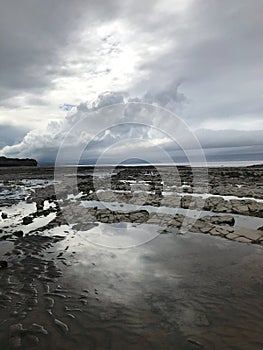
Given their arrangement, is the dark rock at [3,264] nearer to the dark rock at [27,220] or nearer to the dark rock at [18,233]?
the dark rock at [18,233]

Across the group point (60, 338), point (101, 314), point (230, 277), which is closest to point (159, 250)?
point (230, 277)

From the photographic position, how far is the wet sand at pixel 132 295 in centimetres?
523

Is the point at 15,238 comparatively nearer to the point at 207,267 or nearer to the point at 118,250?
the point at 118,250

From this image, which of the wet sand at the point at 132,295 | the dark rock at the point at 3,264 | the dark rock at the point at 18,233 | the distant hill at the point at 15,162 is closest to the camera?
the wet sand at the point at 132,295

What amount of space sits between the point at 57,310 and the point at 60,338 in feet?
3.21

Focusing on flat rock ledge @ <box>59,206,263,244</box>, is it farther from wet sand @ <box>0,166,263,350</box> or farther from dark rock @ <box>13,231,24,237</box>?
dark rock @ <box>13,231,24,237</box>

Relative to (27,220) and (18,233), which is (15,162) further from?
(18,233)

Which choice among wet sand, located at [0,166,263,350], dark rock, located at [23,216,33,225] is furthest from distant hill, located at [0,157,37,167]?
wet sand, located at [0,166,263,350]

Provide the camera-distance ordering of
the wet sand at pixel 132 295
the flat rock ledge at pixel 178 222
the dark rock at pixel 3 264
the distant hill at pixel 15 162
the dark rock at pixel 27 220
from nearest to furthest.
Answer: the wet sand at pixel 132 295, the dark rock at pixel 3 264, the flat rock ledge at pixel 178 222, the dark rock at pixel 27 220, the distant hill at pixel 15 162

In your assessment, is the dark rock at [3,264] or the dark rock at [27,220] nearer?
the dark rock at [3,264]

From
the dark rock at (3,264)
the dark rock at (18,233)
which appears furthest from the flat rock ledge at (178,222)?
the dark rock at (3,264)

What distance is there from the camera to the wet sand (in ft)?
17.2

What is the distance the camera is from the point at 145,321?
5.74 meters

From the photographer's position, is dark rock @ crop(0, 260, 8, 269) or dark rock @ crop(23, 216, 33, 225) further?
dark rock @ crop(23, 216, 33, 225)
